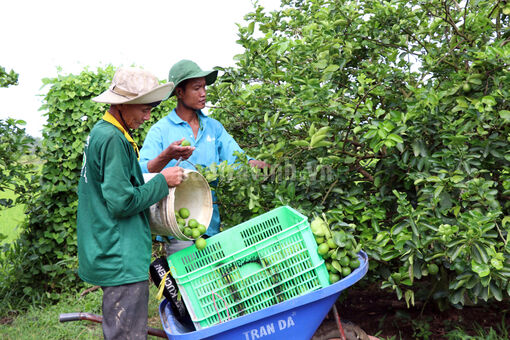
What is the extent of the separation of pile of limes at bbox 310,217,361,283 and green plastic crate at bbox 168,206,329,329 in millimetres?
44

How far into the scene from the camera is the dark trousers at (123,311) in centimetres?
243

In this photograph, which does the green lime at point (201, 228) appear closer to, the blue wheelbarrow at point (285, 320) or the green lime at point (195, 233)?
the green lime at point (195, 233)

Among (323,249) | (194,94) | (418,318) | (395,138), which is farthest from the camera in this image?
(418,318)

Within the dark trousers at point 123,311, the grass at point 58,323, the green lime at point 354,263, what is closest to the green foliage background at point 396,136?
the green lime at point 354,263

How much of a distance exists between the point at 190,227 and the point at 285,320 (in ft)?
2.35

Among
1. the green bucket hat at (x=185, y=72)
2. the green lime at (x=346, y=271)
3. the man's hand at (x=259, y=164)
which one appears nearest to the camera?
the green lime at (x=346, y=271)

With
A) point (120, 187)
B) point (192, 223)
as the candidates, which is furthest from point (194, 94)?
point (120, 187)

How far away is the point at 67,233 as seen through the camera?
15.9 ft

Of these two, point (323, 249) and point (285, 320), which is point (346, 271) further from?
point (285, 320)

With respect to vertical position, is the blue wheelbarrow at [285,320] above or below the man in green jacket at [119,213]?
below

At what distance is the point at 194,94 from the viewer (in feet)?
11.1

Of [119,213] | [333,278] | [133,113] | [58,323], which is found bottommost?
[58,323]

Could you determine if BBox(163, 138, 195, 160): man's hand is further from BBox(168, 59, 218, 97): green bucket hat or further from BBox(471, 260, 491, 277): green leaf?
BBox(471, 260, 491, 277): green leaf

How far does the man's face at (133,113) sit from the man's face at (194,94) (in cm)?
85
